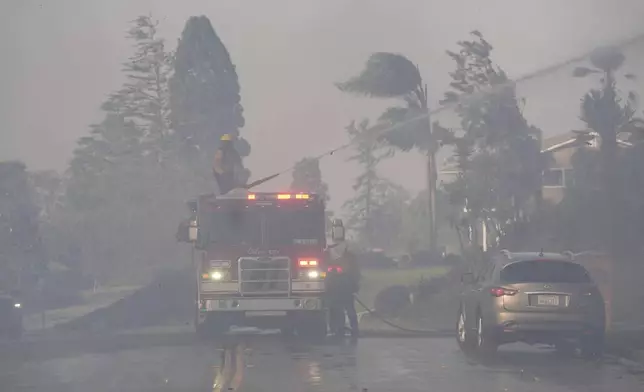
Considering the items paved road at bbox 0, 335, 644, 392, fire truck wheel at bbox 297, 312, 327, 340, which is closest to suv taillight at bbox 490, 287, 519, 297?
paved road at bbox 0, 335, 644, 392

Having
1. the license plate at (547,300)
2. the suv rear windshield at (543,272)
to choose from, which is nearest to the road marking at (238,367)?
the suv rear windshield at (543,272)

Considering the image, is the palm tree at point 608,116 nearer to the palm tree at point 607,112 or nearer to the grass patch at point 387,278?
the palm tree at point 607,112

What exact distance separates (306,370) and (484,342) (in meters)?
3.07

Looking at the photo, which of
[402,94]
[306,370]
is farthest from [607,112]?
[306,370]

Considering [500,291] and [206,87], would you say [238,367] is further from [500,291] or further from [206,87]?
[206,87]

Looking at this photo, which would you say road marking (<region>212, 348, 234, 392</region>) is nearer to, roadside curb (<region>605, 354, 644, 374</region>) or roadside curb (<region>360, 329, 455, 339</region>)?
roadside curb (<region>360, 329, 455, 339</region>)

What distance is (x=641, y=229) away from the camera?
31.3 m

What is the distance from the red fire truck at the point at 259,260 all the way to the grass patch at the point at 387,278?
1614cm

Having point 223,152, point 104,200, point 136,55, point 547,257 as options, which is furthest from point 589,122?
point 136,55

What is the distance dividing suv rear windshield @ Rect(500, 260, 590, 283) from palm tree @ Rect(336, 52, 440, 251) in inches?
1004

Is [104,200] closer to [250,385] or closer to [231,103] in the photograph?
[231,103]

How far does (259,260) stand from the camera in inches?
860

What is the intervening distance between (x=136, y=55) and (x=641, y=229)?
44457mm

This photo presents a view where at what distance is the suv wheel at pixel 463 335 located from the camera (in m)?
19.0
